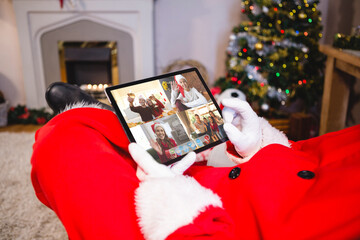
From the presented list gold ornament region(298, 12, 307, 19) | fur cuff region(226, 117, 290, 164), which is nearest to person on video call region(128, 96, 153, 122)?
fur cuff region(226, 117, 290, 164)

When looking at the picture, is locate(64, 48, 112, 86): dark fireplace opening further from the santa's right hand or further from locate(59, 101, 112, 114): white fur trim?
the santa's right hand

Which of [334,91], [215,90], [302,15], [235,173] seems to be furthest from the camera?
[215,90]

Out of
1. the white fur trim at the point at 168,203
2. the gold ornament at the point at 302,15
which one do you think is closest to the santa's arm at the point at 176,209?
the white fur trim at the point at 168,203

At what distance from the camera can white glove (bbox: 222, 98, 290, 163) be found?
893 millimetres

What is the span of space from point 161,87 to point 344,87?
1934 mm

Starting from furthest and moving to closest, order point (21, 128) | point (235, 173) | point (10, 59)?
1. point (10, 59)
2. point (21, 128)
3. point (235, 173)

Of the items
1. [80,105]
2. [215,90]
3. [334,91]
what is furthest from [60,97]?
[334,91]

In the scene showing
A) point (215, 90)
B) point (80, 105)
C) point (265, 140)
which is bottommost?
point (215, 90)

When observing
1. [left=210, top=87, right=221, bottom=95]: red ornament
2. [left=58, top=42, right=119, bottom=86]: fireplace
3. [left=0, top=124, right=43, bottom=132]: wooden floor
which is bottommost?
[left=0, top=124, right=43, bottom=132]: wooden floor

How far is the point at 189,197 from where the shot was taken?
0.66 metres

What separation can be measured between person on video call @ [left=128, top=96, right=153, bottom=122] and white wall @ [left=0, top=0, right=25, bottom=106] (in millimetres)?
2793

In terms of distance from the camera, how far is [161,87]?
0.87m

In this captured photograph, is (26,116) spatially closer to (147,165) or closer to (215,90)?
(215,90)

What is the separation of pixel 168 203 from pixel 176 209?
2 centimetres
